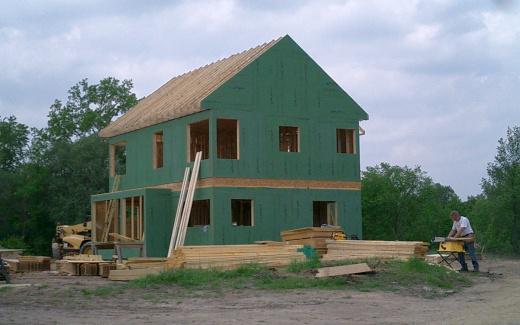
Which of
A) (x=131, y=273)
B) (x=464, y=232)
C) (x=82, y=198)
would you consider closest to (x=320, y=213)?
(x=464, y=232)

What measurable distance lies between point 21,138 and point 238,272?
4335cm

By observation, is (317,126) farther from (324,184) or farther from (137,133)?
(137,133)

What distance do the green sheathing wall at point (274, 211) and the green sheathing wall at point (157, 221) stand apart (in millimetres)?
2999

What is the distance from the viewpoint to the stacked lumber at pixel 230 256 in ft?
68.2

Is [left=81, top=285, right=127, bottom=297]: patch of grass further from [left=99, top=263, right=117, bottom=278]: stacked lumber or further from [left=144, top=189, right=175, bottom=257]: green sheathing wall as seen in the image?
[left=144, top=189, right=175, bottom=257]: green sheathing wall

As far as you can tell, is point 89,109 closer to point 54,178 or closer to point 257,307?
point 54,178

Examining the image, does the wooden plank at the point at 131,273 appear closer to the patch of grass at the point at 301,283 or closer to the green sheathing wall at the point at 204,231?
the patch of grass at the point at 301,283

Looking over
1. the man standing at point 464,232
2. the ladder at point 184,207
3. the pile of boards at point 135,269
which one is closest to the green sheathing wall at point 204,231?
the ladder at point 184,207

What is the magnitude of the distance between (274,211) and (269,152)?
218 cm

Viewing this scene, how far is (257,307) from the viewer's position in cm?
1466

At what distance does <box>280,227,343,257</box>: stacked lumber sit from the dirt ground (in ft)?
19.8

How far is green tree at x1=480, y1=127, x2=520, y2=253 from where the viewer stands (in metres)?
36.5

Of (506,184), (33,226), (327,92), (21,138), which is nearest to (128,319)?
(327,92)

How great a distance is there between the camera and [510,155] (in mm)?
37000
